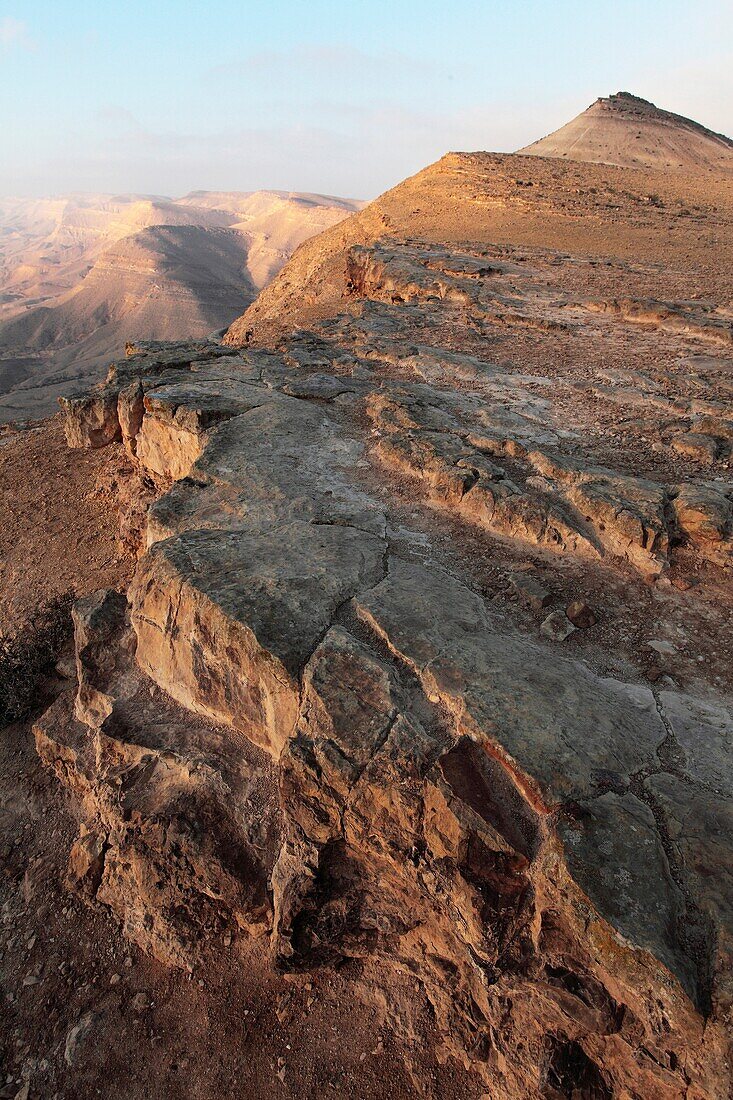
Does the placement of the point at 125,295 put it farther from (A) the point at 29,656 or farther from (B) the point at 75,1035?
(B) the point at 75,1035

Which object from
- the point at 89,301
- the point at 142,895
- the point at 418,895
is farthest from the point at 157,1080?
the point at 89,301

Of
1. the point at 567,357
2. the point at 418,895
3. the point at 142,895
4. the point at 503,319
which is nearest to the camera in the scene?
the point at 418,895

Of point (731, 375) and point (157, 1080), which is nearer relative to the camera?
point (157, 1080)

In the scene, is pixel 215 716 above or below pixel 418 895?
above

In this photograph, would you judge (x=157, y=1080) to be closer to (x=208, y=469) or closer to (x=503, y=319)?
(x=208, y=469)

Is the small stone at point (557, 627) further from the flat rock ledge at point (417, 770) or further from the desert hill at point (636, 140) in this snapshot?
the desert hill at point (636, 140)

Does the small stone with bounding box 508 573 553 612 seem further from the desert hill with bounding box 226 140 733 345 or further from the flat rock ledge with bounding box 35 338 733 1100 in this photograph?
the desert hill with bounding box 226 140 733 345

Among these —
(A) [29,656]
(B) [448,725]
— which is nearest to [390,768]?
(B) [448,725]
